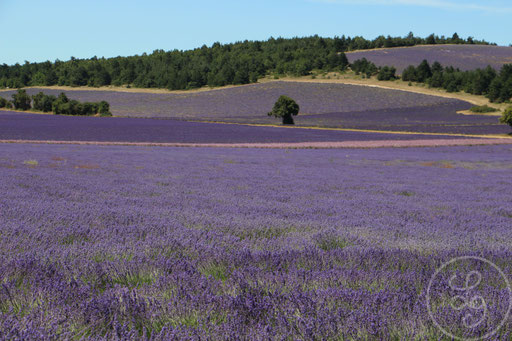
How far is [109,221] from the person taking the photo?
4867 millimetres

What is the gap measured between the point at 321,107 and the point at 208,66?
5336 cm

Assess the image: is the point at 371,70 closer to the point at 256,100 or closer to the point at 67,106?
the point at 256,100

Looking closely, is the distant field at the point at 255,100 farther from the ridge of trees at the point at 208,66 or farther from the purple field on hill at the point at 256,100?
the ridge of trees at the point at 208,66

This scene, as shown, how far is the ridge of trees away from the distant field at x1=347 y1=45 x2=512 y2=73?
11.2m

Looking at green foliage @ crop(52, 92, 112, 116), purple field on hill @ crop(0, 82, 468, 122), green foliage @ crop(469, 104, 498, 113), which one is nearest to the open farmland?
purple field on hill @ crop(0, 82, 468, 122)

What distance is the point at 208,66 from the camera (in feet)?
420

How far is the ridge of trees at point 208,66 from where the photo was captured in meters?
118

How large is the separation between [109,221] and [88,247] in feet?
4.22

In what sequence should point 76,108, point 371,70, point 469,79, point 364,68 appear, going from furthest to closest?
point 364,68, point 371,70, point 469,79, point 76,108

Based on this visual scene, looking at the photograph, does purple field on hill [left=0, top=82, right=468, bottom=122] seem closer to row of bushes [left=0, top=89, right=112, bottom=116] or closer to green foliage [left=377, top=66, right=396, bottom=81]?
row of bushes [left=0, top=89, right=112, bottom=116]

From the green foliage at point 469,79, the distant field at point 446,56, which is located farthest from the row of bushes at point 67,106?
the distant field at point 446,56

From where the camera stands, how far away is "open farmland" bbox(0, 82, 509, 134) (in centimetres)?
6291

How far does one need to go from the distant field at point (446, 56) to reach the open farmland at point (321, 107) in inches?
993

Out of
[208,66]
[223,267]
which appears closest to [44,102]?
[208,66]
